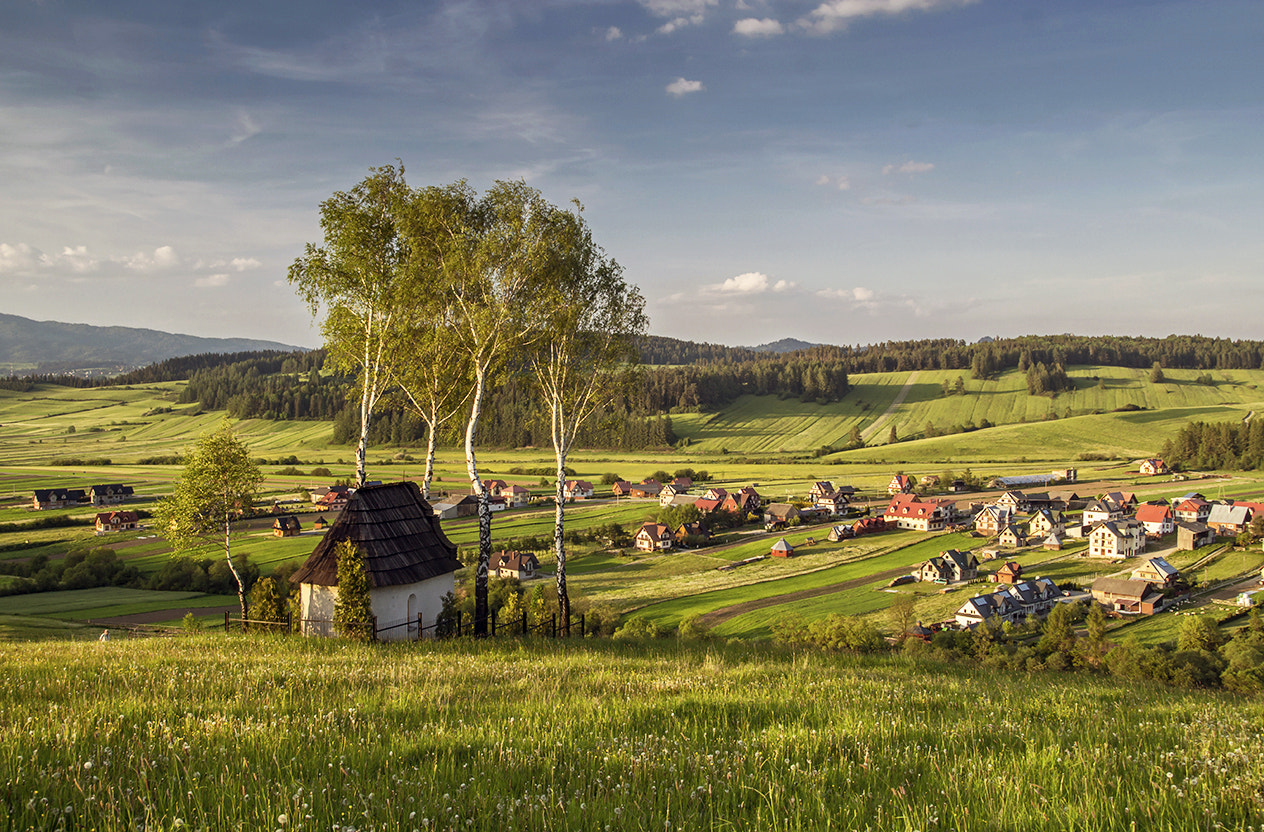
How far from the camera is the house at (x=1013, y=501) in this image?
11935cm

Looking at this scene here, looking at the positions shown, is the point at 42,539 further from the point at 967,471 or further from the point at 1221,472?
the point at 1221,472

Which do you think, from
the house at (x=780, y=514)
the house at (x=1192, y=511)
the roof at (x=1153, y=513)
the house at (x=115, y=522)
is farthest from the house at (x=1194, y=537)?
the house at (x=115, y=522)

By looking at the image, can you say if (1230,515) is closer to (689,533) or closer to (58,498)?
(689,533)

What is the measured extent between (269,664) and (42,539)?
364 feet

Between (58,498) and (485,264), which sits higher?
(485,264)

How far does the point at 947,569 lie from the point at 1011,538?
2382cm

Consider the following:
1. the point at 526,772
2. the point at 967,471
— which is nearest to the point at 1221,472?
the point at 967,471

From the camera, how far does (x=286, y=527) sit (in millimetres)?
99375

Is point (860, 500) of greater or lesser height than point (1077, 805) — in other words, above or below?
below

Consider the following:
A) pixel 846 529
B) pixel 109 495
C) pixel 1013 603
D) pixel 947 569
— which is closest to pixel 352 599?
pixel 1013 603

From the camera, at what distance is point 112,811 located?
3709 mm

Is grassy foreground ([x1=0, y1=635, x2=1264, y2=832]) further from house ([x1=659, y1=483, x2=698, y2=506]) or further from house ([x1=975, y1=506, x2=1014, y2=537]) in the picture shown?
house ([x1=659, y1=483, x2=698, y2=506])

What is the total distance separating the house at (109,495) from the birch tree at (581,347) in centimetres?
13381

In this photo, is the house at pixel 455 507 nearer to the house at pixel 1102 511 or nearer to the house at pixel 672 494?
the house at pixel 672 494
